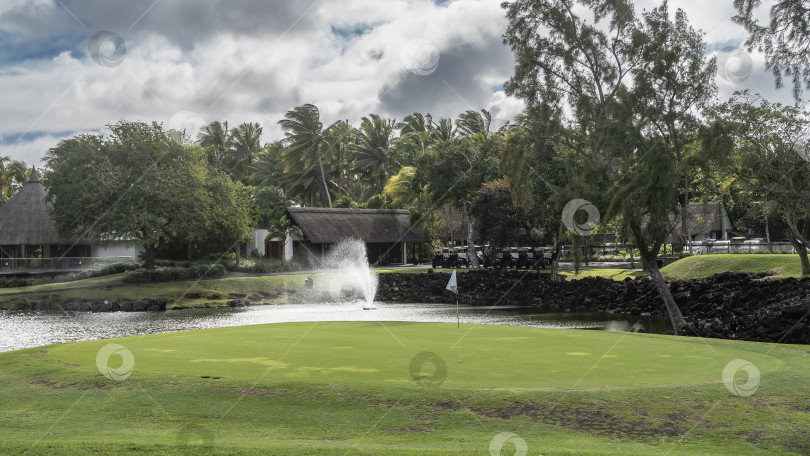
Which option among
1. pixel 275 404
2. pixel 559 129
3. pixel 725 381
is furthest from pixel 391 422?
pixel 559 129

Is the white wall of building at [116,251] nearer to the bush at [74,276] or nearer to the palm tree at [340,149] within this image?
the bush at [74,276]

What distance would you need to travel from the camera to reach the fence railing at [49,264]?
4706 cm

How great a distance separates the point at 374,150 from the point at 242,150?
20650 mm

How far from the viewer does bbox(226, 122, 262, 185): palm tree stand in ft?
285

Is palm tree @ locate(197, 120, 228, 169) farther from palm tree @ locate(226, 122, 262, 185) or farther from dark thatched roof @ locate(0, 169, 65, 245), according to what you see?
dark thatched roof @ locate(0, 169, 65, 245)

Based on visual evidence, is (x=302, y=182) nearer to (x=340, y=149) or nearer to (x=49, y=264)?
(x=340, y=149)

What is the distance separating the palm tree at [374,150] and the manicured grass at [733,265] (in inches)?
1505

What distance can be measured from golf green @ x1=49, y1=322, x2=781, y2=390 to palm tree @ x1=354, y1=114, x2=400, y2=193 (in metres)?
60.5

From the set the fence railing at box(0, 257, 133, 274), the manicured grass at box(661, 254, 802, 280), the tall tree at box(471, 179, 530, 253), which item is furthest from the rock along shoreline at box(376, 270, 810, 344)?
the fence railing at box(0, 257, 133, 274)

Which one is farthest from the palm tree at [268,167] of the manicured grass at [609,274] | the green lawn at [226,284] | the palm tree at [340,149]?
the manicured grass at [609,274]

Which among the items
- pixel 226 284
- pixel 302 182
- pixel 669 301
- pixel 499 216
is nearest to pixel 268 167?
pixel 302 182

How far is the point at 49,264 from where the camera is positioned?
47.2 m

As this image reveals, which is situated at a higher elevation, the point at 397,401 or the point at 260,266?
the point at 260,266

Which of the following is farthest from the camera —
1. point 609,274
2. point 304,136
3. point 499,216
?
point 304,136
